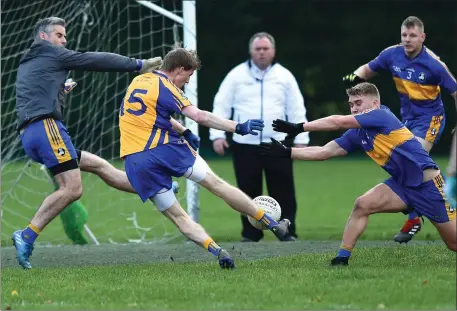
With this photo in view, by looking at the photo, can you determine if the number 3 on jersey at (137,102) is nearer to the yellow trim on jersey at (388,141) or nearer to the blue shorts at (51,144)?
the blue shorts at (51,144)

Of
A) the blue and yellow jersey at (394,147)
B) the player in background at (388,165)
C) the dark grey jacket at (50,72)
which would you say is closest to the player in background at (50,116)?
the dark grey jacket at (50,72)

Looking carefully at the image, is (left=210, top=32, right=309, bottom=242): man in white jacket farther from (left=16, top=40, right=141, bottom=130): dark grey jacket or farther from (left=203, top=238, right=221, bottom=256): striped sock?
(left=203, top=238, right=221, bottom=256): striped sock

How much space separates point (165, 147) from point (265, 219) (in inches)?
38.2

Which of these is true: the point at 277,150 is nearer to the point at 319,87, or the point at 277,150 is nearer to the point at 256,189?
the point at 256,189

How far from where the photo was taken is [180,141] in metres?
7.62

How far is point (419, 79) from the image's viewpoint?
941 centimetres

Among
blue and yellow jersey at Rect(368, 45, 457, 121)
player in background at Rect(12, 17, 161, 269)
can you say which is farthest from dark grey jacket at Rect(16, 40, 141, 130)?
blue and yellow jersey at Rect(368, 45, 457, 121)

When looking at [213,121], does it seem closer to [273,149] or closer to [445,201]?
[273,149]

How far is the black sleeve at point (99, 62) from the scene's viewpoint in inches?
324

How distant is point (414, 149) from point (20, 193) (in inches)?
360

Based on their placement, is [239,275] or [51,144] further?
[51,144]

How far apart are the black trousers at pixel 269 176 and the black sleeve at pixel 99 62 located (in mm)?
2675

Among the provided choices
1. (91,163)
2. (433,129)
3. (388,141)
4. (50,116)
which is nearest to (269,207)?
(388,141)

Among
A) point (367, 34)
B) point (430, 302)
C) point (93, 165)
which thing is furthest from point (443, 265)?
point (367, 34)
